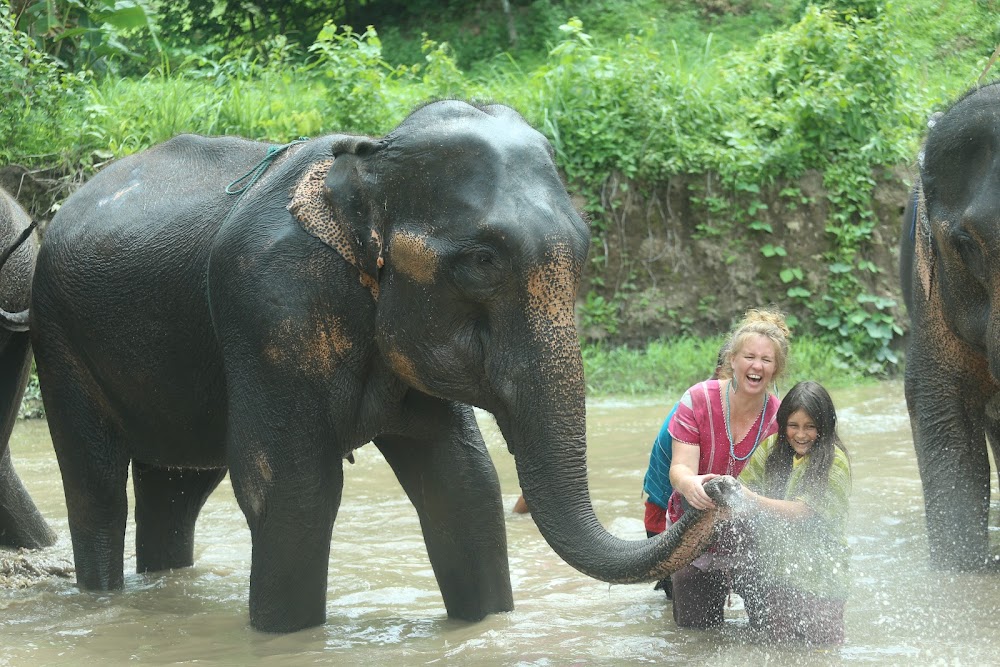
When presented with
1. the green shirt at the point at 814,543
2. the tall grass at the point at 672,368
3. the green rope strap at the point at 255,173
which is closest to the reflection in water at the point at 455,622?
the green shirt at the point at 814,543

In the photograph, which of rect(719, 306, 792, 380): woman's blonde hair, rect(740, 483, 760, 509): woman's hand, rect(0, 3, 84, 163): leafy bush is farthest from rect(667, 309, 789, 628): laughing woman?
rect(0, 3, 84, 163): leafy bush

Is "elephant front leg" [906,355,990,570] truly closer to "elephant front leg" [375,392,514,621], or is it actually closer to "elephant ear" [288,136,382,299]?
"elephant front leg" [375,392,514,621]

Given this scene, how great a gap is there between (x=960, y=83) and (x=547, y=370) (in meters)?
11.7

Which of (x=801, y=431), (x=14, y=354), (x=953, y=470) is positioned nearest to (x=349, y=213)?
(x=801, y=431)

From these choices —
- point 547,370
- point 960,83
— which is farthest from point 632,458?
point 960,83

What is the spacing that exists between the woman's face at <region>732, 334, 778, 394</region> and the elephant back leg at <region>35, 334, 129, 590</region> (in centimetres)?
217

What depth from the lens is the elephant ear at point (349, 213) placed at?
3.74 meters

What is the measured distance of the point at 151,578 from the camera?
5.18 metres

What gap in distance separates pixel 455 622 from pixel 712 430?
1.00m

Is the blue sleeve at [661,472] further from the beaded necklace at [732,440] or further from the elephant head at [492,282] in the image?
the elephant head at [492,282]

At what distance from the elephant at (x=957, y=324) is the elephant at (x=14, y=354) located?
128 inches

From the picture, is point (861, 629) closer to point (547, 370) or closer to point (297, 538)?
point (547, 370)

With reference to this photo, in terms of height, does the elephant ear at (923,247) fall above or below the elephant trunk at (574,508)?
above

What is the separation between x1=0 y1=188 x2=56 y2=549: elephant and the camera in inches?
205
